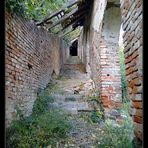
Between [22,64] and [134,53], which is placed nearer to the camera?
[134,53]

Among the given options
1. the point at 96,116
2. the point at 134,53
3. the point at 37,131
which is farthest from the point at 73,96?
the point at 134,53

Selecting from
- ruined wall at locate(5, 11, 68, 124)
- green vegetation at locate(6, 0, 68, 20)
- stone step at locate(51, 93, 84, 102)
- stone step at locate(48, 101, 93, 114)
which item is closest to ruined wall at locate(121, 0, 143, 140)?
ruined wall at locate(5, 11, 68, 124)

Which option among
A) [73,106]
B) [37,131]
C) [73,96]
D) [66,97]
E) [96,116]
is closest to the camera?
[37,131]

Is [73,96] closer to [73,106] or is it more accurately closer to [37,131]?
[73,106]

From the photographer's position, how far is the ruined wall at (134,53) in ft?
10.4

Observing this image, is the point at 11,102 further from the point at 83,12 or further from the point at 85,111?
the point at 83,12

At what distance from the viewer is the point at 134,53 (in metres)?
3.54

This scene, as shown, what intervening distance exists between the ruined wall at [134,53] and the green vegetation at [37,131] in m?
1.97

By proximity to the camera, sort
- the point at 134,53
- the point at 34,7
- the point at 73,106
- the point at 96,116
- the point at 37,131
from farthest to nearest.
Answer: the point at 34,7 < the point at 73,106 < the point at 96,116 < the point at 37,131 < the point at 134,53

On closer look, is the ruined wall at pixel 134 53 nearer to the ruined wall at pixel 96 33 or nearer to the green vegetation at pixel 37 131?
the green vegetation at pixel 37 131

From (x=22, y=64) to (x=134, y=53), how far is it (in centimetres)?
336

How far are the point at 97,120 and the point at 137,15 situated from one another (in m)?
3.91

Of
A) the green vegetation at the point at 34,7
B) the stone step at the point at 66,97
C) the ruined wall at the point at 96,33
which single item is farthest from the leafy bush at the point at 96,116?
the green vegetation at the point at 34,7

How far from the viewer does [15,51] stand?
548cm
